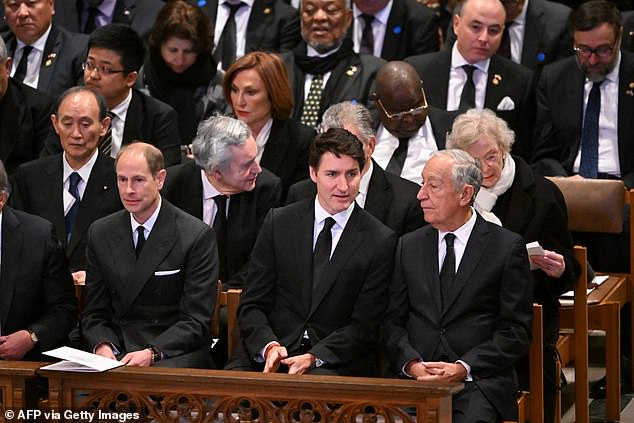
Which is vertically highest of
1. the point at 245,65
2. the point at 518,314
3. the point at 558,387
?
A: the point at 245,65

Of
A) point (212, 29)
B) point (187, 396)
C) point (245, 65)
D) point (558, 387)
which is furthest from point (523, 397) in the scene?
point (212, 29)

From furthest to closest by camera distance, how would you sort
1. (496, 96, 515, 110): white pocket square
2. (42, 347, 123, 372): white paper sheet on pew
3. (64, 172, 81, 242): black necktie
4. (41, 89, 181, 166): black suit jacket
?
(496, 96, 515, 110): white pocket square < (41, 89, 181, 166): black suit jacket < (64, 172, 81, 242): black necktie < (42, 347, 123, 372): white paper sheet on pew

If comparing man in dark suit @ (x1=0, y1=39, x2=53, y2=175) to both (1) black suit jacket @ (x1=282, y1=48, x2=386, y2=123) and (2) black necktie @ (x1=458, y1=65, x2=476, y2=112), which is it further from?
(2) black necktie @ (x1=458, y1=65, x2=476, y2=112)

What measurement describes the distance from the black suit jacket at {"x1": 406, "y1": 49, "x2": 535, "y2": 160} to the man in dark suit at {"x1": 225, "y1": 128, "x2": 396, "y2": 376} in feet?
5.97

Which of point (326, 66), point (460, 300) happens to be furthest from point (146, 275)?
point (326, 66)

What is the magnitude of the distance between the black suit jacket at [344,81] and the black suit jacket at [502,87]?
224mm

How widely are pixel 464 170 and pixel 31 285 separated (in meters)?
1.61

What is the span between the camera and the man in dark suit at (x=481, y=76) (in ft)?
21.4

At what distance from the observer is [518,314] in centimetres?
461

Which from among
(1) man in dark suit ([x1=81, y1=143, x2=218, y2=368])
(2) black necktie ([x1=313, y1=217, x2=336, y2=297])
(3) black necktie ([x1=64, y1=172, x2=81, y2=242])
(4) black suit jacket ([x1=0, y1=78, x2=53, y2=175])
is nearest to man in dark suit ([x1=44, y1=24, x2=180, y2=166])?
(4) black suit jacket ([x1=0, y1=78, x2=53, y2=175])

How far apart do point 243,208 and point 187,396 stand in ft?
4.49

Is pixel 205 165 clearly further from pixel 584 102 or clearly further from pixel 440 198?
pixel 584 102

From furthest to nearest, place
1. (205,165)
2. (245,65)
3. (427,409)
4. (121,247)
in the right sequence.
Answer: (245,65), (205,165), (121,247), (427,409)

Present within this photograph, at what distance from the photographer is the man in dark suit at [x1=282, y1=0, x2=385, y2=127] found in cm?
656
